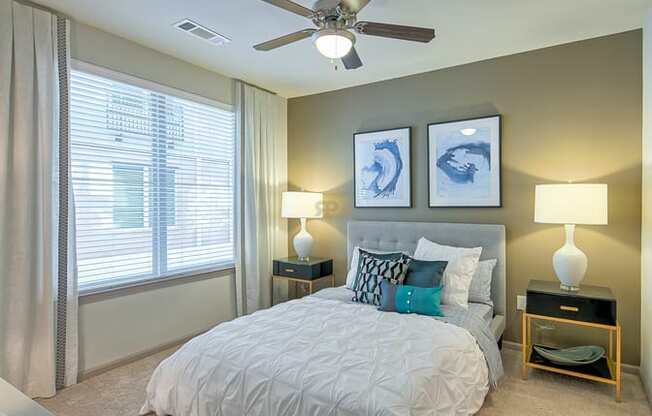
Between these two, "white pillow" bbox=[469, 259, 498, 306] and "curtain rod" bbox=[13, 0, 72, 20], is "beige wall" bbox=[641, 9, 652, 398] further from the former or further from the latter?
"curtain rod" bbox=[13, 0, 72, 20]

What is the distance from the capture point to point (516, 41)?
10.1ft

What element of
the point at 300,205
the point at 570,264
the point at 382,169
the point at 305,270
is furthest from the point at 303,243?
the point at 570,264

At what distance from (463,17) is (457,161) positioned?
1328 millimetres

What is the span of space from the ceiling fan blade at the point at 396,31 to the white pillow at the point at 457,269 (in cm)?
178

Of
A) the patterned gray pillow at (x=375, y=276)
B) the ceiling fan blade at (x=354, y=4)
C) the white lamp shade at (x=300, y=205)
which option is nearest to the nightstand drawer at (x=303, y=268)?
the white lamp shade at (x=300, y=205)

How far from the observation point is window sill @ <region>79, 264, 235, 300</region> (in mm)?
2957

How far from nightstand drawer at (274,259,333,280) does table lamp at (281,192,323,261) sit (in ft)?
0.56

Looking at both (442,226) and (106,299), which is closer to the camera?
(106,299)

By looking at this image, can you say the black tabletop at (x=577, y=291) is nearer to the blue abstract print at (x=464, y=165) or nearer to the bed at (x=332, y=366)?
the bed at (x=332, y=366)

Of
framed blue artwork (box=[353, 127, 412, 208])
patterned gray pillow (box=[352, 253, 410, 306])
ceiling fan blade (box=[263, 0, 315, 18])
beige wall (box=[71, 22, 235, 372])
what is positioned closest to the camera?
ceiling fan blade (box=[263, 0, 315, 18])

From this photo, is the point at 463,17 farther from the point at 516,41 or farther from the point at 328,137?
the point at 328,137

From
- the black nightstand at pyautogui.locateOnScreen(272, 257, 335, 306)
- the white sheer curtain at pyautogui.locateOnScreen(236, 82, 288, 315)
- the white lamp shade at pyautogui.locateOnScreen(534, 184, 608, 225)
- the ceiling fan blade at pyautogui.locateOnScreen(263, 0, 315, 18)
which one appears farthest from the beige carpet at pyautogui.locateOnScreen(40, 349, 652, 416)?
the ceiling fan blade at pyautogui.locateOnScreen(263, 0, 315, 18)

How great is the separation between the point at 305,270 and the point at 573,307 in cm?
243

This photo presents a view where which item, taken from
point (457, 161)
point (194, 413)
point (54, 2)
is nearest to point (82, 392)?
point (194, 413)
